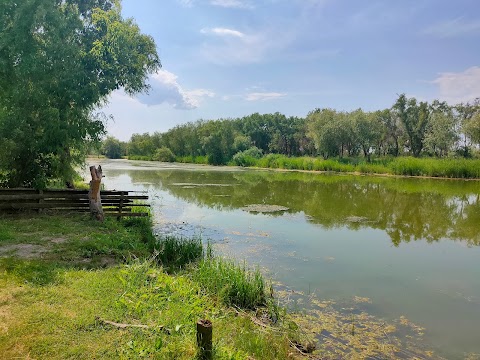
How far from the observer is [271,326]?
229 inches

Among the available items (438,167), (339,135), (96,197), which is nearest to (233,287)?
(96,197)

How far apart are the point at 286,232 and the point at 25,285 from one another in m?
9.31

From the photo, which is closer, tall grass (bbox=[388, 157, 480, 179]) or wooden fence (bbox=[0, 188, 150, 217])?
wooden fence (bbox=[0, 188, 150, 217])

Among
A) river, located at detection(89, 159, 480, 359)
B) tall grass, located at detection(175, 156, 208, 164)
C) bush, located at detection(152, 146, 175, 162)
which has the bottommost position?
river, located at detection(89, 159, 480, 359)

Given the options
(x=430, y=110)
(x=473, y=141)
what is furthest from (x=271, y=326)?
(x=430, y=110)

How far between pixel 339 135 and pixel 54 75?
4762 centimetres

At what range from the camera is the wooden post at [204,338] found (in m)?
3.90

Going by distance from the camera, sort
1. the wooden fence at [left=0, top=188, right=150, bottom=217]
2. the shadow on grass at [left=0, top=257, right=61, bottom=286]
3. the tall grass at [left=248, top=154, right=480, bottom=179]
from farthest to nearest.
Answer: the tall grass at [left=248, top=154, right=480, bottom=179] → the wooden fence at [left=0, top=188, right=150, bottom=217] → the shadow on grass at [left=0, top=257, right=61, bottom=286]

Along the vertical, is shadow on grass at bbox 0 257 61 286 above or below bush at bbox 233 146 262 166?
below

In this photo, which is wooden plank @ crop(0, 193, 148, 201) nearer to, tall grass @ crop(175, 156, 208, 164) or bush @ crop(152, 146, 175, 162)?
tall grass @ crop(175, 156, 208, 164)

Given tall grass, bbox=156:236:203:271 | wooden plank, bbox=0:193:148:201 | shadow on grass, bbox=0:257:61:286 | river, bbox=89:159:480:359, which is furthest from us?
wooden plank, bbox=0:193:148:201

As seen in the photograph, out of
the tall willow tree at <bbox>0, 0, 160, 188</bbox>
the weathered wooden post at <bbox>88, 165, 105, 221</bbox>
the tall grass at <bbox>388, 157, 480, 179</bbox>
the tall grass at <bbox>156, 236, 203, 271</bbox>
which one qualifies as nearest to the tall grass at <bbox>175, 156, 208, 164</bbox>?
the tall grass at <bbox>388, 157, 480, 179</bbox>

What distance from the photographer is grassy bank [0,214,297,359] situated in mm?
4262

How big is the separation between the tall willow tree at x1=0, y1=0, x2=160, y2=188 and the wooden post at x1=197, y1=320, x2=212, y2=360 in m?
10.5
